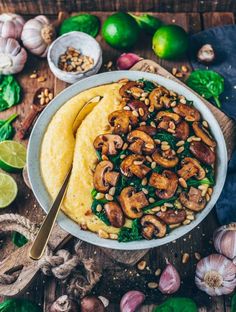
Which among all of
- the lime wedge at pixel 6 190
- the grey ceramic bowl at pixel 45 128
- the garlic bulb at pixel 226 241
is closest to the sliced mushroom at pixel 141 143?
the grey ceramic bowl at pixel 45 128

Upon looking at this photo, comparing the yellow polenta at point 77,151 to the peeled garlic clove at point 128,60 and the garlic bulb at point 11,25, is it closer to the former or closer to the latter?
the peeled garlic clove at point 128,60

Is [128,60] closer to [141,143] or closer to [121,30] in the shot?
[121,30]

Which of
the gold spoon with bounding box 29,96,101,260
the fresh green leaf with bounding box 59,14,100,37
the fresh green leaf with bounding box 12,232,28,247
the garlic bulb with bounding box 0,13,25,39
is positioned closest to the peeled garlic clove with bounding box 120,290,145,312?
the gold spoon with bounding box 29,96,101,260

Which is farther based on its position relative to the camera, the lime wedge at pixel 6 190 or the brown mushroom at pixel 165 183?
the lime wedge at pixel 6 190

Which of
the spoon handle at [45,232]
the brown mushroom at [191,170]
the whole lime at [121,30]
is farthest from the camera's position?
the whole lime at [121,30]

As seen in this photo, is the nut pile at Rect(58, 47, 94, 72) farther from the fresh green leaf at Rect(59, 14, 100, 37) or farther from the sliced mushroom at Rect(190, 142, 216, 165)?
the sliced mushroom at Rect(190, 142, 216, 165)
